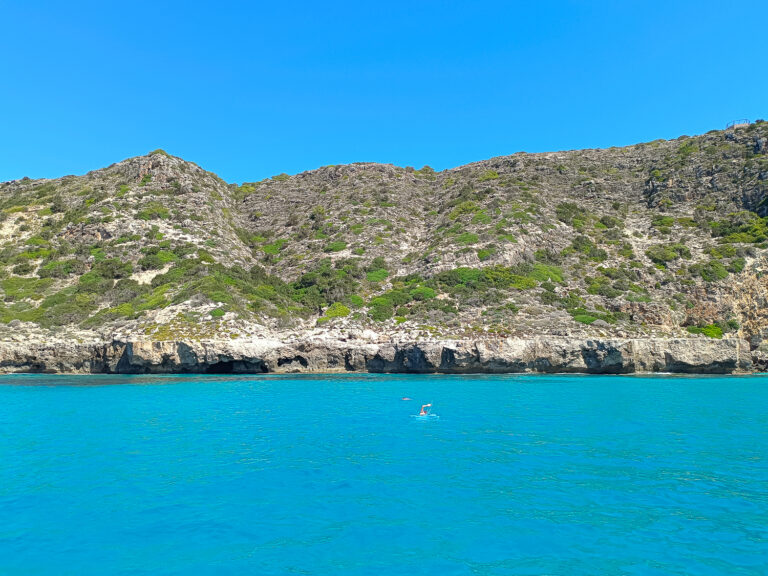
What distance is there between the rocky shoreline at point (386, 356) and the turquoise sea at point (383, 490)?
15.1m

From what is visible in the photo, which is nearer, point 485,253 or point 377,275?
point 485,253

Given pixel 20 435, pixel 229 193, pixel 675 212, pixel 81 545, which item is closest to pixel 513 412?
pixel 81 545

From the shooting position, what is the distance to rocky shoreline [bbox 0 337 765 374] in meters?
37.7

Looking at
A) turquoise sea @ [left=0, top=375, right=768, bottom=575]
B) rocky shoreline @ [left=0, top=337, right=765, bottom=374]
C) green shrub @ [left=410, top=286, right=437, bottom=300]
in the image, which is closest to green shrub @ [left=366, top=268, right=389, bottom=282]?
green shrub @ [left=410, top=286, right=437, bottom=300]

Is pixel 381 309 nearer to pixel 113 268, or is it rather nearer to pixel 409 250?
pixel 409 250

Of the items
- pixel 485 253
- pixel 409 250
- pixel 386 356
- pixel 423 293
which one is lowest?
pixel 386 356

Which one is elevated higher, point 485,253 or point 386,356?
point 485,253

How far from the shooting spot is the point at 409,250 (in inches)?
2494

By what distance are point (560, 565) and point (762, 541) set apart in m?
3.97

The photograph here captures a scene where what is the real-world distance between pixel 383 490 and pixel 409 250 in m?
53.1

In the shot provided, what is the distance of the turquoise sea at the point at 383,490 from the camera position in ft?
26.7

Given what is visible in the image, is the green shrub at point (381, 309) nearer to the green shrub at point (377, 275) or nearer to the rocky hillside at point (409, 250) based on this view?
the rocky hillside at point (409, 250)

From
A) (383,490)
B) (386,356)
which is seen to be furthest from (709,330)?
(383,490)

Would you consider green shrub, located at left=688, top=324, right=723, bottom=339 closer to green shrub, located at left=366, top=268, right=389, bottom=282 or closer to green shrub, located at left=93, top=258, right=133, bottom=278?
green shrub, located at left=366, top=268, right=389, bottom=282
